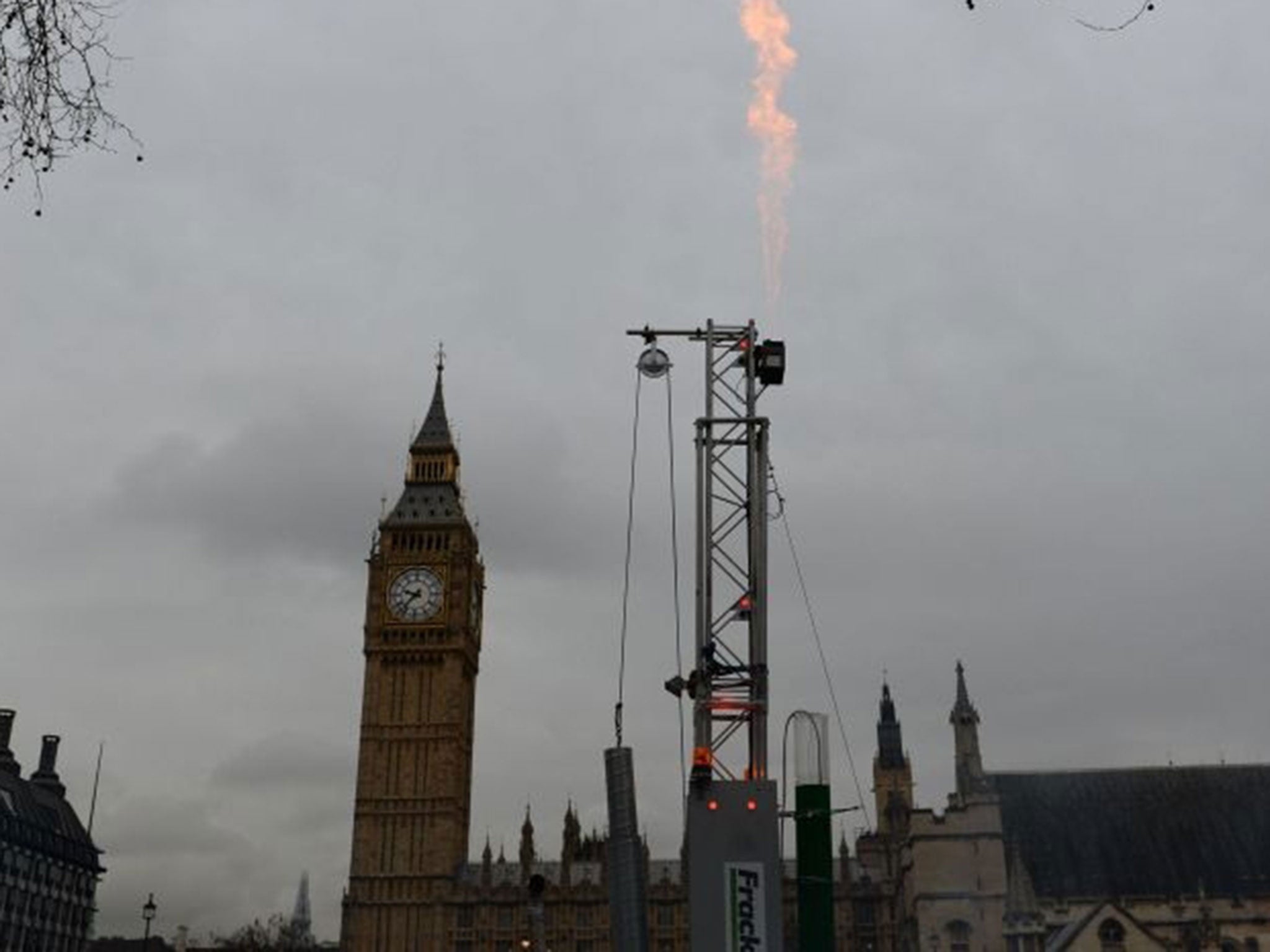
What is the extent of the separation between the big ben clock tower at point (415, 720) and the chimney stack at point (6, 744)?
32.0m

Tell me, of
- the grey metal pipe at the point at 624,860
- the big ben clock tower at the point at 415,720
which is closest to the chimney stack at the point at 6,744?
the big ben clock tower at the point at 415,720

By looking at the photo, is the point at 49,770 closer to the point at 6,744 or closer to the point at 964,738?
the point at 6,744

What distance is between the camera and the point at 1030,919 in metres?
69.6

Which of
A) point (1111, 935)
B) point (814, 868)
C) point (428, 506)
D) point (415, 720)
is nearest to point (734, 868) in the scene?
point (814, 868)

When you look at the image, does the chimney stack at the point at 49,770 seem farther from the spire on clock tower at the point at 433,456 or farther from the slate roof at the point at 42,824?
the spire on clock tower at the point at 433,456

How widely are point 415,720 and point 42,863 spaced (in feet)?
111

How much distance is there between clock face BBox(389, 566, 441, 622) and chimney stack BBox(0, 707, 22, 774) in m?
35.9

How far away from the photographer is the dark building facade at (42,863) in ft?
349

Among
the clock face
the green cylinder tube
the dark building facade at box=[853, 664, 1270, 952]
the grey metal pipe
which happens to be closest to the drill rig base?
the green cylinder tube

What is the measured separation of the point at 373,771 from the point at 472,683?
12.8 m

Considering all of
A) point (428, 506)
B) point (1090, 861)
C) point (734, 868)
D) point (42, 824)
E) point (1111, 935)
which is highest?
point (428, 506)

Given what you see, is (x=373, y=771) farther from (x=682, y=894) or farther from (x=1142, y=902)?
(x=1142, y=902)

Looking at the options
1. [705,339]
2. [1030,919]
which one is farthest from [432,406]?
[705,339]

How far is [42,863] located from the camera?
112562mm
